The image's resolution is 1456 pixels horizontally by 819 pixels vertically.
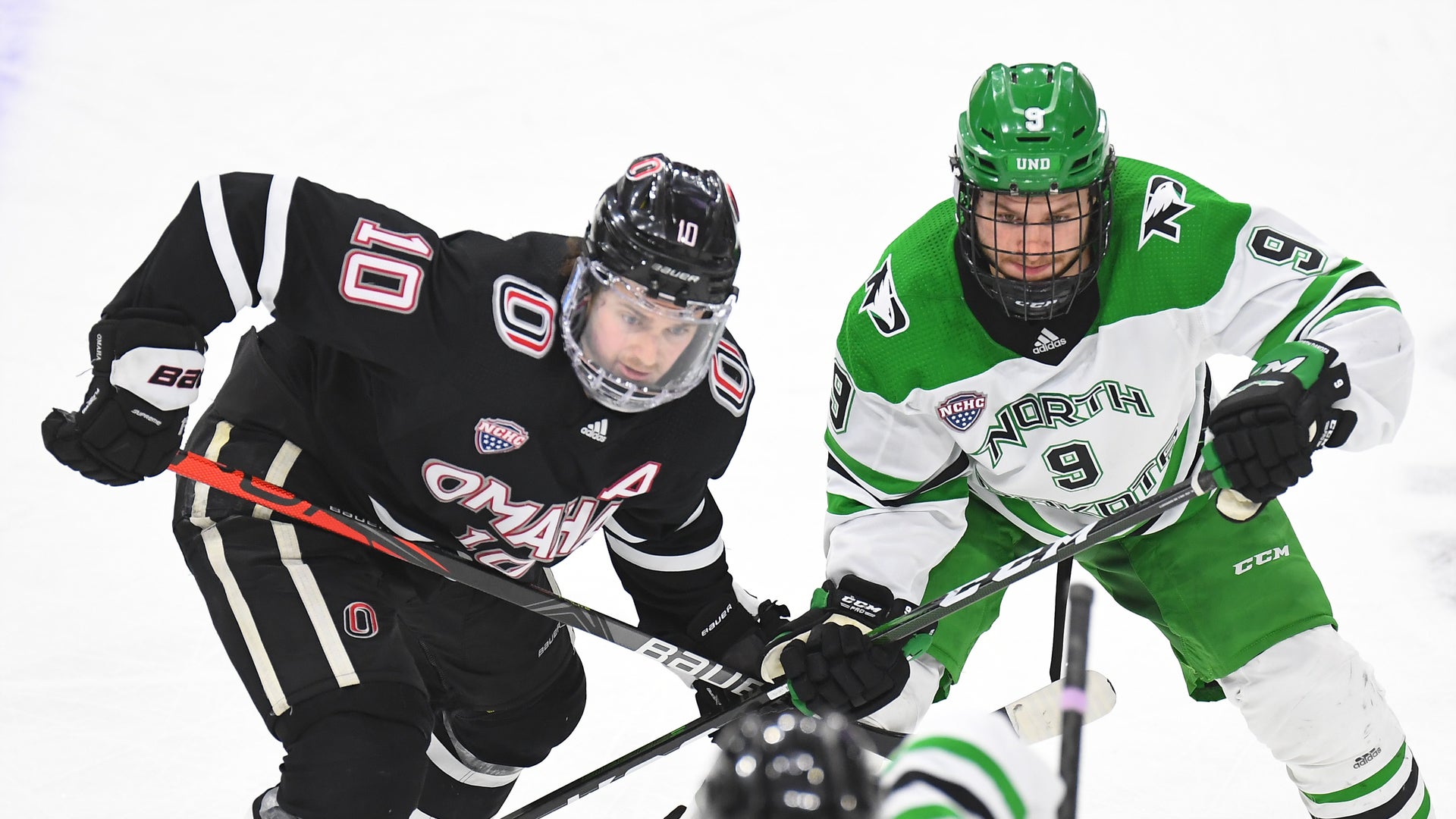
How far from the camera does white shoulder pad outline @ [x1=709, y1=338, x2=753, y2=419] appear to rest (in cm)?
263

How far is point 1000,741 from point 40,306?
11.6 ft

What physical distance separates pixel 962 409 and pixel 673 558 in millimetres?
578

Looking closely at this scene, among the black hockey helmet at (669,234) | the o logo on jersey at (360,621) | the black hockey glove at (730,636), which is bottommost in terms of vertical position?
the black hockey glove at (730,636)

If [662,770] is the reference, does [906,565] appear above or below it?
above

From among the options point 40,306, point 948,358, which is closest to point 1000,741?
point 948,358

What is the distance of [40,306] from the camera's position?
434 cm

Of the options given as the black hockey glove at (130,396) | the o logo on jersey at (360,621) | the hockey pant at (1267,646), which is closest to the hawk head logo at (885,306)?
the hockey pant at (1267,646)

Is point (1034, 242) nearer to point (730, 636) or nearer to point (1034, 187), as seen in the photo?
point (1034, 187)

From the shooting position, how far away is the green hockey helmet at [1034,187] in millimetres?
2639

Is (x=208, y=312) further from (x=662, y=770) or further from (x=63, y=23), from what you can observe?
(x=63, y=23)

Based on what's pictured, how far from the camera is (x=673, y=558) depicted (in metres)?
2.88

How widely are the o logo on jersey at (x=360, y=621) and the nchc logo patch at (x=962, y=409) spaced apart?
41.1 inches

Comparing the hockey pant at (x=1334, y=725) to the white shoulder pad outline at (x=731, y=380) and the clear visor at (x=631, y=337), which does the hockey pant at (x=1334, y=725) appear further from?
the clear visor at (x=631, y=337)

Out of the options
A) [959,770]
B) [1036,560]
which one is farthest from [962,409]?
[959,770]
